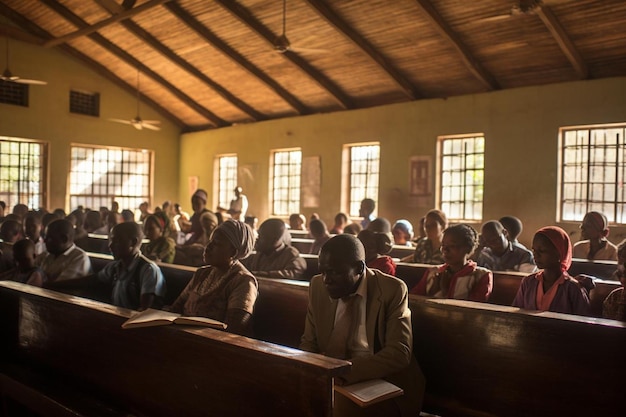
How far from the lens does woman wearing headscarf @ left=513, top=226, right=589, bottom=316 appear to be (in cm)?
295

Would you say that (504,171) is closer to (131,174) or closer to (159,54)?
(159,54)

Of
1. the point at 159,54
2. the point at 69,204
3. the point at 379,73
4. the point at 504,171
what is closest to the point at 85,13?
the point at 159,54

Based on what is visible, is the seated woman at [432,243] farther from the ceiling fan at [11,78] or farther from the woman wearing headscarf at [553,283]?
the ceiling fan at [11,78]

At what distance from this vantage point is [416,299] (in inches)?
105

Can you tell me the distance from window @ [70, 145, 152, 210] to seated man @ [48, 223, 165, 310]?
12.6 meters

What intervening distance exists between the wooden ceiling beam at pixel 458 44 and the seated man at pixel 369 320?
Result: 276 inches

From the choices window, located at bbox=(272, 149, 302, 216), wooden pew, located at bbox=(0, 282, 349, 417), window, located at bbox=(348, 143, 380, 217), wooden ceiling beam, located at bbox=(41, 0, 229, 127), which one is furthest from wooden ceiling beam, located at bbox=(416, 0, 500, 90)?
wooden ceiling beam, located at bbox=(41, 0, 229, 127)

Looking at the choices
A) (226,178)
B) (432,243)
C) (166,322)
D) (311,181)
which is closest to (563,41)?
(432,243)

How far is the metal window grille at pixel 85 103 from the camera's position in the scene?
1520cm

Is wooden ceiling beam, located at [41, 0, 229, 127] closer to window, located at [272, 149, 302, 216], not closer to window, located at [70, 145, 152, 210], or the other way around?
window, located at [272, 149, 302, 216]

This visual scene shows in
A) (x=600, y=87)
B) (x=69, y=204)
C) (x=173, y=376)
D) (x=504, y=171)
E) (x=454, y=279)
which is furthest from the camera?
(x=69, y=204)

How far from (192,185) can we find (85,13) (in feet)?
18.9

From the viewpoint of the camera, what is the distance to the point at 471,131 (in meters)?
10.4

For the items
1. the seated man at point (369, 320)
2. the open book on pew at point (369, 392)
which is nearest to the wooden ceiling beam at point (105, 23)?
the seated man at point (369, 320)
